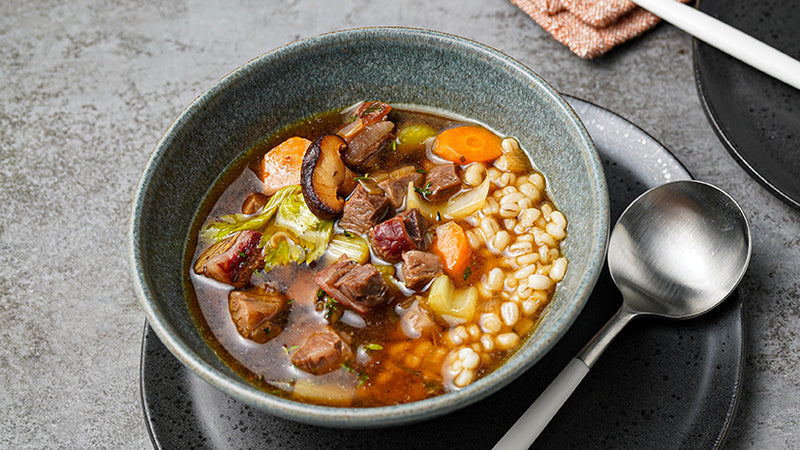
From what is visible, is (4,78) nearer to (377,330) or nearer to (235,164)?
(235,164)

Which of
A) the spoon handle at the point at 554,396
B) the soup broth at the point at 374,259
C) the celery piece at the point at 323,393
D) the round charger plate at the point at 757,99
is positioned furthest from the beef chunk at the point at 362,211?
the round charger plate at the point at 757,99

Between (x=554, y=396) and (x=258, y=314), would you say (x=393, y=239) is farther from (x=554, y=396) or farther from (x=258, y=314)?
(x=554, y=396)

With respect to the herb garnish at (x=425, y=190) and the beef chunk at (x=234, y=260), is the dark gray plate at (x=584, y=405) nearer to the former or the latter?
the beef chunk at (x=234, y=260)

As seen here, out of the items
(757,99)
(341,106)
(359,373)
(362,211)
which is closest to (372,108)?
(341,106)

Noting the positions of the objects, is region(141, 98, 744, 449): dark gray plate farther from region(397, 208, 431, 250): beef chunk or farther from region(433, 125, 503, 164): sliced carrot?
region(433, 125, 503, 164): sliced carrot

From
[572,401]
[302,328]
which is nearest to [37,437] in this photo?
[302,328]
